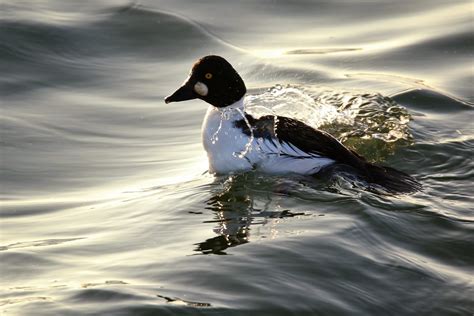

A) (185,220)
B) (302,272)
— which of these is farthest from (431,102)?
(302,272)

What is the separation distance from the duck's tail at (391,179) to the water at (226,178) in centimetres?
19

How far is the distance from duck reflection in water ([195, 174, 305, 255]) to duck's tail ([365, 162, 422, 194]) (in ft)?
2.52

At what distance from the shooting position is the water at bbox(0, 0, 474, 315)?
6277 millimetres

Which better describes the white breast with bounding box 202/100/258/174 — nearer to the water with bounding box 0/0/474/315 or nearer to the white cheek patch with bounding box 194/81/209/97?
the water with bounding box 0/0/474/315

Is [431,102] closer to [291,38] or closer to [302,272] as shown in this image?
[291,38]

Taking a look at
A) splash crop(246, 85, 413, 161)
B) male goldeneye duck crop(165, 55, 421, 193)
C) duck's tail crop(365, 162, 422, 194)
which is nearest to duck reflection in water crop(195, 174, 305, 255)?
male goldeneye duck crop(165, 55, 421, 193)

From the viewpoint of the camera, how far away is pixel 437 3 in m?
14.3

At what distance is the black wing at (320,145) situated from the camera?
8.46 metres

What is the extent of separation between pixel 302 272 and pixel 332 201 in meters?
1.52

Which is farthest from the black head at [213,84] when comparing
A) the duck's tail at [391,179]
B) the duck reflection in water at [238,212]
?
the duck's tail at [391,179]

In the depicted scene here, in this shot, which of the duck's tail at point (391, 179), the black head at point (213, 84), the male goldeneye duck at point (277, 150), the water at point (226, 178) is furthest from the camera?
the black head at point (213, 84)

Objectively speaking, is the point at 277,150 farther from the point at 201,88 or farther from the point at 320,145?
the point at 201,88

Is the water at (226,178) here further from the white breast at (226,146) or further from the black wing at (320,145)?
the black wing at (320,145)

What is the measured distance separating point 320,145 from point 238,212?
3.73 ft
